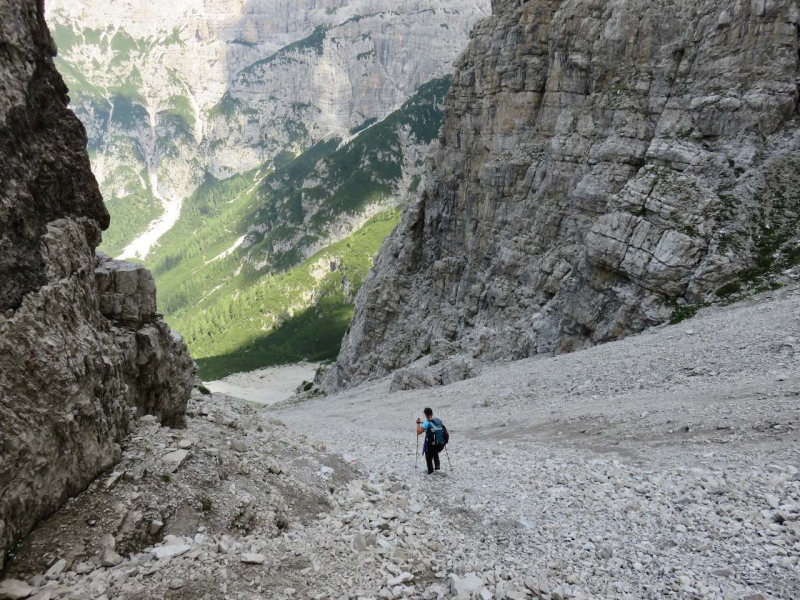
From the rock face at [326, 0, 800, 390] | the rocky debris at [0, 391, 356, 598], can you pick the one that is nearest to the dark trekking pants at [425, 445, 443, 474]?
the rocky debris at [0, 391, 356, 598]

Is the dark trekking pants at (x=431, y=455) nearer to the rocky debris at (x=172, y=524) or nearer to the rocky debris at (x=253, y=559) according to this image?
the rocky debris at (x=172, y=524)

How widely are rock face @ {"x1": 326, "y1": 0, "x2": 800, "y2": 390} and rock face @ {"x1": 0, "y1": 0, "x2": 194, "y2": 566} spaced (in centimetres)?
3850

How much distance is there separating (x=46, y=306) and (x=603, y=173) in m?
50.5

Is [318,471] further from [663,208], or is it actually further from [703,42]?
[703,42]

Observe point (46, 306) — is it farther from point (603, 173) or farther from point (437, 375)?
point (603, 173)

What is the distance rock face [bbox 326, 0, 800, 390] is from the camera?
38.9m

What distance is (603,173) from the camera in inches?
1978

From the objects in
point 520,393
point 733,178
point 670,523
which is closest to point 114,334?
point 670,523

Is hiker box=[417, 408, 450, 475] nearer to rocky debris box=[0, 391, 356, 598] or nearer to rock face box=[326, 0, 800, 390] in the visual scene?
rocky debris box=[0, 391, 356, 598]

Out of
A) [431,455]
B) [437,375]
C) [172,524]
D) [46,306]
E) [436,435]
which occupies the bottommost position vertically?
[437,375]

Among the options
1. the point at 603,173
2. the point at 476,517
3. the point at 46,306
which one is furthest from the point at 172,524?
the point at 603,173

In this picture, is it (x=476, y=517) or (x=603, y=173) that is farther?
(x=603, y=173)

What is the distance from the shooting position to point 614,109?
168 feet

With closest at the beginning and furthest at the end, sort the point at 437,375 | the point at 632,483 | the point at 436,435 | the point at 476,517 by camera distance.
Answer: the point at 476,517, the point at 632,483, the point at 436,435, the point at 437,375
